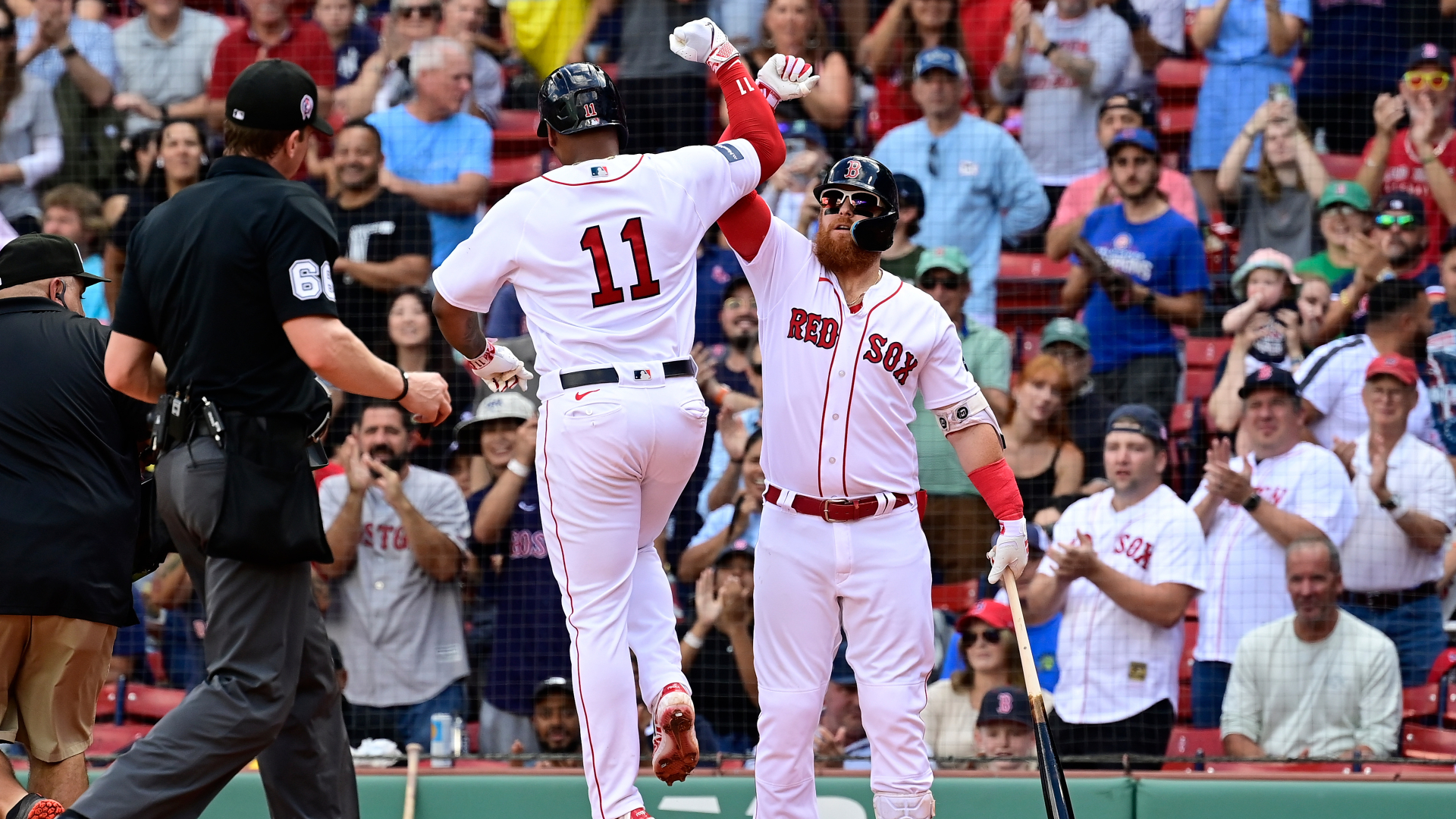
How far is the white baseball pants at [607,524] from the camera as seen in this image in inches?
155

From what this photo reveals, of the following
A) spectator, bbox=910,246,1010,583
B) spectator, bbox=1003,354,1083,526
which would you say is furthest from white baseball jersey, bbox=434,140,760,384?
spectator, bbox=1003,354,1083,526

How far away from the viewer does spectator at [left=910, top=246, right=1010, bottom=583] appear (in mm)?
6945

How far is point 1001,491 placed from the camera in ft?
15.1

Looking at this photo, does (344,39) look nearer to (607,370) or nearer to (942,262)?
(942,262)

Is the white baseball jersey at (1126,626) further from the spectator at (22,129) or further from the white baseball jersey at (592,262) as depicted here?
the spectator at (22,129)

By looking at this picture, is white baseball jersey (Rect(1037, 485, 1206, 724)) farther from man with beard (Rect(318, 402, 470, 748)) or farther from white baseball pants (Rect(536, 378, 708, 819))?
white baseball pants (Rect(536, 378, 708, 819))

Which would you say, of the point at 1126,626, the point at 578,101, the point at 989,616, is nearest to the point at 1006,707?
the point at 989,616

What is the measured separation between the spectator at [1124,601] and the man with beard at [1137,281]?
73 cm

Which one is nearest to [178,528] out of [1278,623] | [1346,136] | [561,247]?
[561,247]

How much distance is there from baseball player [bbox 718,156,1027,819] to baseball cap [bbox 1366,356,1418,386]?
3.05m

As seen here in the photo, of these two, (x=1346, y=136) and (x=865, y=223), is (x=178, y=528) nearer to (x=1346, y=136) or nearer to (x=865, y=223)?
(x=865, y=223)

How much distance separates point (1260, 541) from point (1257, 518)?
110 mm

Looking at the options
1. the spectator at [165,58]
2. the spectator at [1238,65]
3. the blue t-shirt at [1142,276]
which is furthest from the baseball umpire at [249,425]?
the spectator at [1238,65]

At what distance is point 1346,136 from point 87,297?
6555 millimetres
